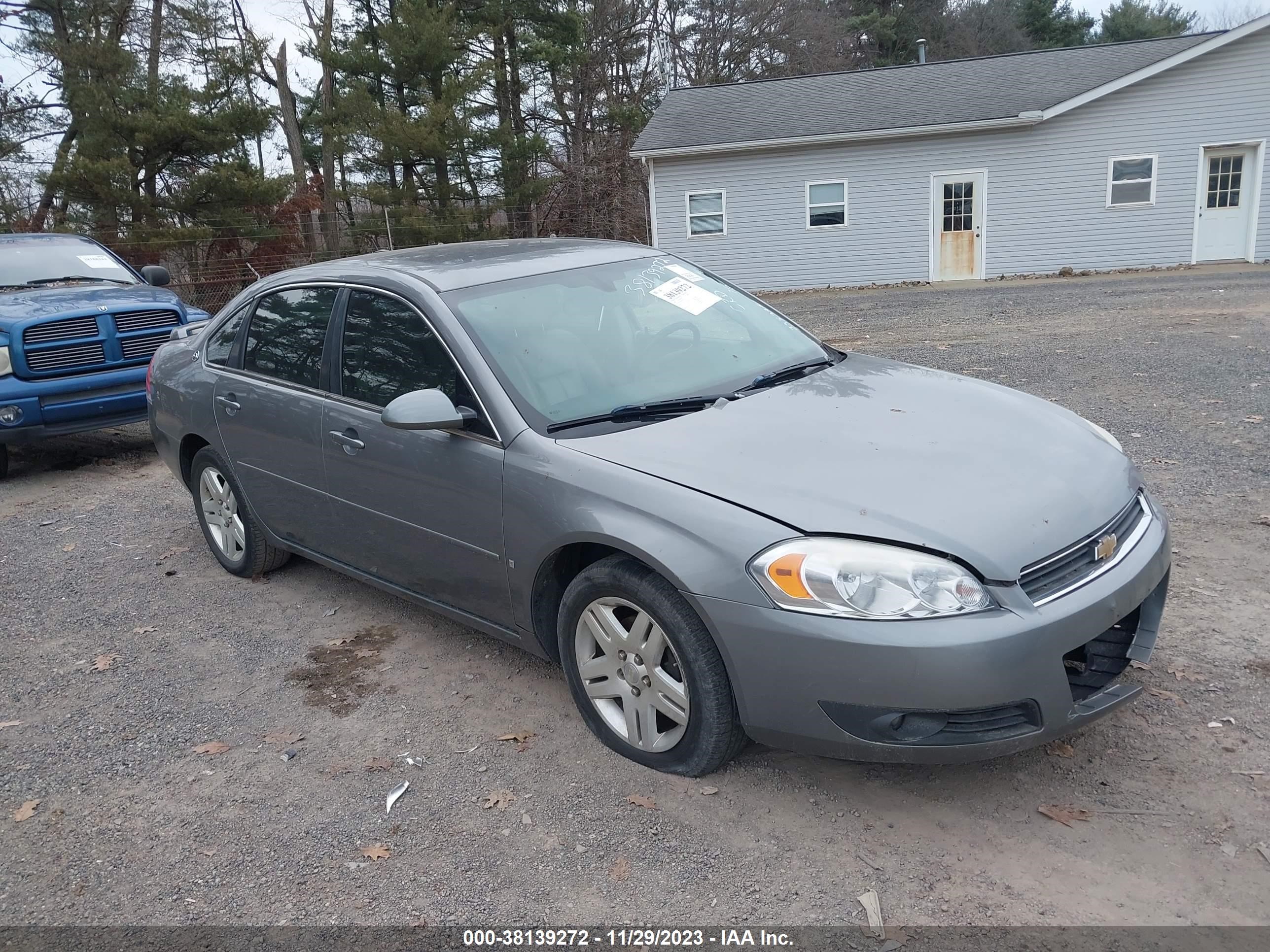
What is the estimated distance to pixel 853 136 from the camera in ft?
67.6

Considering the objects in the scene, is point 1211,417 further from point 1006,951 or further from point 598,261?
point 1006,951

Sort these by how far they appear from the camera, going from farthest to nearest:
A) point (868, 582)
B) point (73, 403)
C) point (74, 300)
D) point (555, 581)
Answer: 1. point (74, 300)
2. point (73, 403)
3. point (555, 581)
4. point (868, 582)

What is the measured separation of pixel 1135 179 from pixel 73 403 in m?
19.5

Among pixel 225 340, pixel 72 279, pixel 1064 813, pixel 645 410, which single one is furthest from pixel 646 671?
pixel 72 279

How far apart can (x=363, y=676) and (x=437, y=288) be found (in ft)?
5.38

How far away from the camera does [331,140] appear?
2448 cm

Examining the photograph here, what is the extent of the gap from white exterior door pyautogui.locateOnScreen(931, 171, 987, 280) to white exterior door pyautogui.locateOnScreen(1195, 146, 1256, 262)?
4.14 metres

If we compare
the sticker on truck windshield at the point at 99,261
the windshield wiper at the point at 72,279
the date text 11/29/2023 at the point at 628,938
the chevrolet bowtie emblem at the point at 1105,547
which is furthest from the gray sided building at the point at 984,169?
the date text 11/29/2023 at the point at 628,938

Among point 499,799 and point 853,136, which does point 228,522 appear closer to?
point 499,799

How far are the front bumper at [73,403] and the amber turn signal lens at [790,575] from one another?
6.98 metres

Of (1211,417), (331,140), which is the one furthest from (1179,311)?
(331,140)

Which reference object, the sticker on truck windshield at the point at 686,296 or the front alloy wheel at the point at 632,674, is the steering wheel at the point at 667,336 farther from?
the front alloy wheel at the point at 632,674

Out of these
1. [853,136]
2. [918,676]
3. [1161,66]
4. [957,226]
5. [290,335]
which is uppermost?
[1161,66]

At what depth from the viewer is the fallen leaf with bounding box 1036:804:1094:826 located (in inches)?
116
